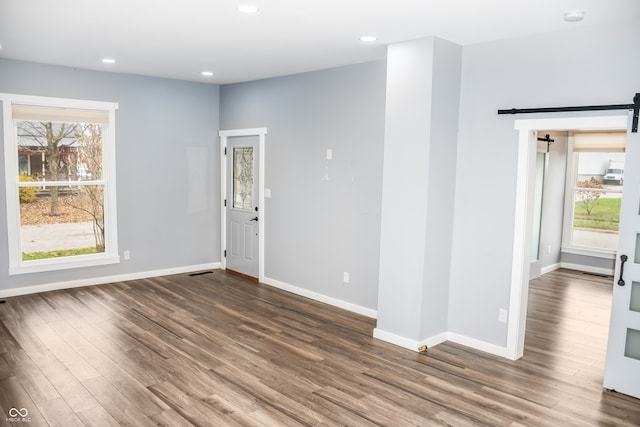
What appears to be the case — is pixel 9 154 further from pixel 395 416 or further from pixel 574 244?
pixel 574 244

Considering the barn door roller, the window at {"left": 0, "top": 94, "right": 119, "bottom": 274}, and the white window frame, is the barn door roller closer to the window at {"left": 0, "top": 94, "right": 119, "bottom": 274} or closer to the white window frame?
the white window frame

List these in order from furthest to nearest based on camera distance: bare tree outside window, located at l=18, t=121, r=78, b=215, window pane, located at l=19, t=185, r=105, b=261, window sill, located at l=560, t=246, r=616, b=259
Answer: window sill, located at l=560, t=246, r=616, b=259, window pane, located at l=19, t=185, r=105, b=261, bare tree outside window, located at l=18, t=121, r=78, b=215

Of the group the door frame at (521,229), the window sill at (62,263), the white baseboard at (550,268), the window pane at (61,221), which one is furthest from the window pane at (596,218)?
the window pane at (61,221)

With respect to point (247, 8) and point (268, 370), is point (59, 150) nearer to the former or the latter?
point (247, 8)

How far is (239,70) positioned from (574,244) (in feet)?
19.6

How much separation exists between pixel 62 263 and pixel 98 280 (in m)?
0.49

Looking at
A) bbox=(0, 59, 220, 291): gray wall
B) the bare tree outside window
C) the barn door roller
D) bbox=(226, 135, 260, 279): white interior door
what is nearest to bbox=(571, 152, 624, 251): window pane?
the barn door roller

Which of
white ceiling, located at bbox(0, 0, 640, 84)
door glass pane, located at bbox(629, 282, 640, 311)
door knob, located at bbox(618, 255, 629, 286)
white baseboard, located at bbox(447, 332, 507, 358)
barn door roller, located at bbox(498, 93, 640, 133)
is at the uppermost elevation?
white ceiling, located at bbox(0, 0, 640, 84)

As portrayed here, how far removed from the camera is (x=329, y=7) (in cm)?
327

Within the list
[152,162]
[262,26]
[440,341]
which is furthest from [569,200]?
[152,162]

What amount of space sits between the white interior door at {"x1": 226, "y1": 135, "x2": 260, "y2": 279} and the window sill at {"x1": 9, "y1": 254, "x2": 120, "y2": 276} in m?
1.59

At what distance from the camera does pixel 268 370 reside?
379cm

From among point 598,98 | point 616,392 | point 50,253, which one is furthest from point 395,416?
point 50,253

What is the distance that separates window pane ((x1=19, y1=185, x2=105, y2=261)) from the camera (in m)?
5.86
